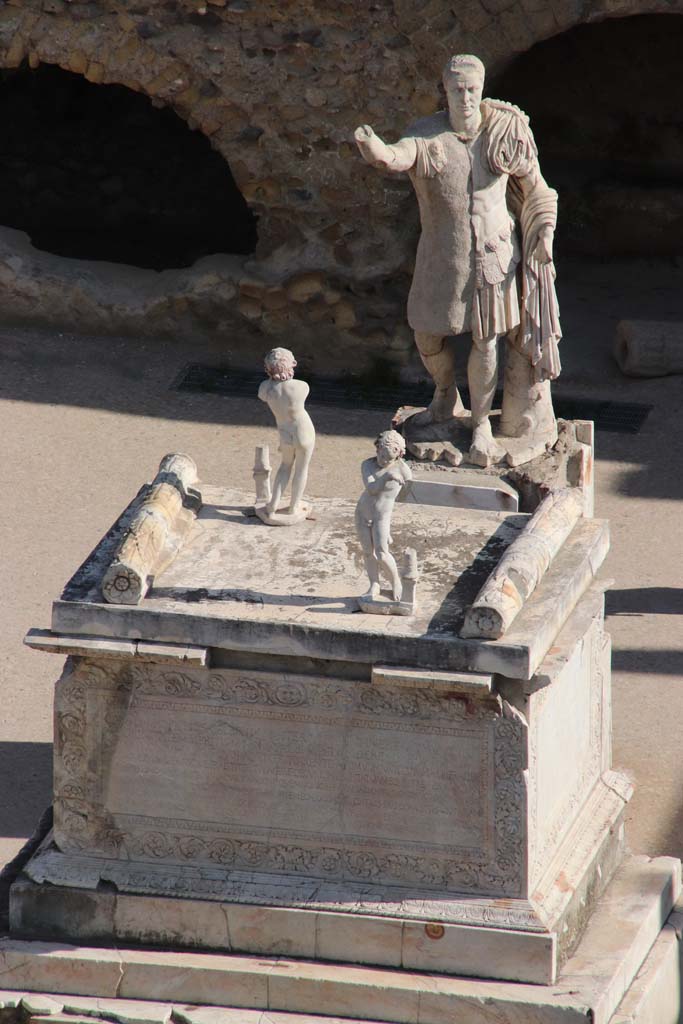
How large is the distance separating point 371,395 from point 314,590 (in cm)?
585

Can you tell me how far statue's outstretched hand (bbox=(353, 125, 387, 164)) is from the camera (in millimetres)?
8453

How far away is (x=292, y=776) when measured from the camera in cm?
761

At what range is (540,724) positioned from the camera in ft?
25.1

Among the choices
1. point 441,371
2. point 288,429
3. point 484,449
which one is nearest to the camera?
point 288,429

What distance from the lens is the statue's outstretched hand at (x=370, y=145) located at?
333 inches

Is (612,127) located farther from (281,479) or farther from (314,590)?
(314,590)

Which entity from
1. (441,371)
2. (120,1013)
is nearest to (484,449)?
(441,371)

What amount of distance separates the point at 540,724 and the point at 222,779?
116 cm

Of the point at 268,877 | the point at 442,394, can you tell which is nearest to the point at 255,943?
the point at 268,877

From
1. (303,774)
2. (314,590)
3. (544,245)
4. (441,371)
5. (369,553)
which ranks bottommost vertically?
(303,774)

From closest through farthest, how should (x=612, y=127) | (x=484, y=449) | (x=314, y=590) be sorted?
(x=314, y=590), (x=484, y=449), (x=612, y=127)

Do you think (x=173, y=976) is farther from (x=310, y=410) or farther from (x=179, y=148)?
(x=179, y=148)

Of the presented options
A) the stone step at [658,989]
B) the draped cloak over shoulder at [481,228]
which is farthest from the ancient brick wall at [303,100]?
the stone step at [658,989]

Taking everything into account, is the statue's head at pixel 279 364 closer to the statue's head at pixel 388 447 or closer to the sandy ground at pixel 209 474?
the statue's head at pixel 388 447
